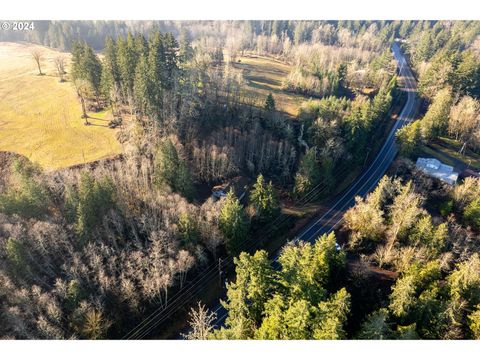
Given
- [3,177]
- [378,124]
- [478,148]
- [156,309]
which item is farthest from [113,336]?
[478,148]

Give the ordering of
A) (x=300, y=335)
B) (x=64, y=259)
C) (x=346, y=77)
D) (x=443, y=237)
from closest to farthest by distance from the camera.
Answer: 1. (x=300, y=335)
2. (x=64, y=259)
3. (x=443, y=237)
4. (x=346, y=77)

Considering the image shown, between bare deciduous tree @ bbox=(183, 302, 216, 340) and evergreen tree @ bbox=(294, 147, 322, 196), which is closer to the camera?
bare deciduous tree @ bbox=(183, 302, 216, 340)

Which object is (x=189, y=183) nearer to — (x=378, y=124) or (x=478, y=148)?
(x=378, y=124)

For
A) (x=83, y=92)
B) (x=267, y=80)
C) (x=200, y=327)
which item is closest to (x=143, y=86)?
A: (x=83, y=92)

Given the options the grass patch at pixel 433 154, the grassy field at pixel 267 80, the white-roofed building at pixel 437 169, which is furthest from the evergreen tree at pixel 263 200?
the grass patch at pixel 433 154

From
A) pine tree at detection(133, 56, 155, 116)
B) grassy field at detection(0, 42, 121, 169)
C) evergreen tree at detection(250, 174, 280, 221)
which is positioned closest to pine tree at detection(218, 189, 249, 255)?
evergreen tree at detection(250, 174, 280, 221)

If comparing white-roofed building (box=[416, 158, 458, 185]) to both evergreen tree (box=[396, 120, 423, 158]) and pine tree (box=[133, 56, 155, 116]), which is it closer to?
evergreen tree (box=[396, 120, 423, 158])
